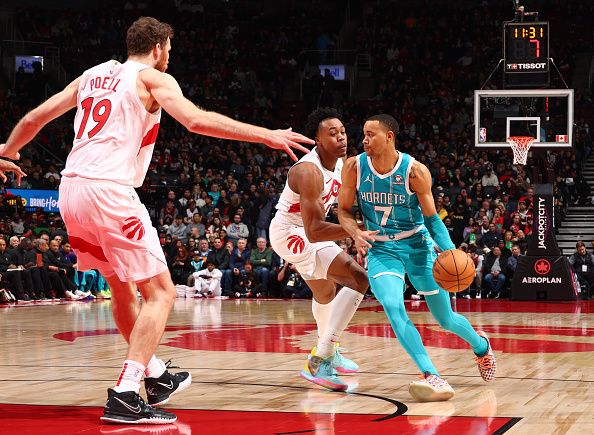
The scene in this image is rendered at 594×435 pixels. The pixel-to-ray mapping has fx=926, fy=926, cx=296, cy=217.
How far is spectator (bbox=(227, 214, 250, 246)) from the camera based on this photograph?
65.9ft

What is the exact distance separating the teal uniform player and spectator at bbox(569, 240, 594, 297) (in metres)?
12.3

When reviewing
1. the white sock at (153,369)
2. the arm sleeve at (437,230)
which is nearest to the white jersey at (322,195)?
the arm sleeve at (437,230)

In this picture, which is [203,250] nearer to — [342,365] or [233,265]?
[233,265]

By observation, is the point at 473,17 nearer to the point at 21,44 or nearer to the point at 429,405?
the point at 21,44

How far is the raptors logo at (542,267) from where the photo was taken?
664 inches

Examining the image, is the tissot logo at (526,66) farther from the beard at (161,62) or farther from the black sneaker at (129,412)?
the black sneaker at (129,412)

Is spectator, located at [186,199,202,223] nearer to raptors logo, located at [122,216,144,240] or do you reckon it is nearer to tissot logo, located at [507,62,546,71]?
tissot logo, located at [507,62,546,71]

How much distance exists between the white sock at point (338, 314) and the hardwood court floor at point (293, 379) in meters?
0.32

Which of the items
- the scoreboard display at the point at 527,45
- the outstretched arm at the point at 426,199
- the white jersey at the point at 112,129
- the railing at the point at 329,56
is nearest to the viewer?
the white jersey at the point at 112,129

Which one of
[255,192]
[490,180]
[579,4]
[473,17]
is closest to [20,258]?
[255,192]

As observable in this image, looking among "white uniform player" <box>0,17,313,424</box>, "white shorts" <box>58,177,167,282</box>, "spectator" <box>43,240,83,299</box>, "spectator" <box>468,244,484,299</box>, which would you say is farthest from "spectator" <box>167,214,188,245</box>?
"white shorts" <box>58,177,167,282</box>

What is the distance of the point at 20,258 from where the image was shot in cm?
1711

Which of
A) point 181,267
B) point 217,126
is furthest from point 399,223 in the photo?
point 181,267

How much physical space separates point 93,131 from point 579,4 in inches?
1064
